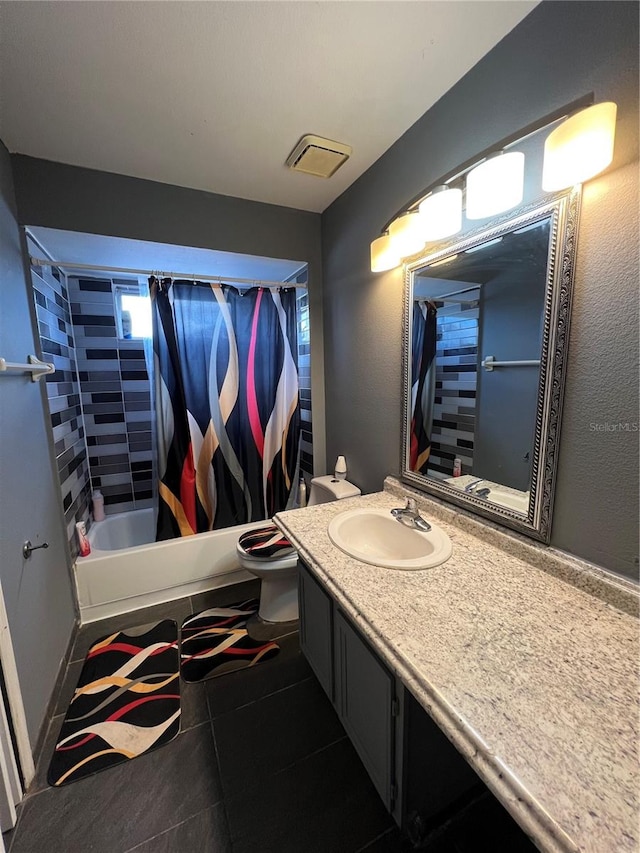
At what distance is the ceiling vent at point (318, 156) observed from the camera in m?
1.51

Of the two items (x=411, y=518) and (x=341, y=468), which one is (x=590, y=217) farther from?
(x=341, y=468)

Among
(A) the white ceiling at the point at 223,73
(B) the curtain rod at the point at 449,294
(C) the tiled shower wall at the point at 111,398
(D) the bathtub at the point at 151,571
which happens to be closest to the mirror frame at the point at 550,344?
(B) the curtain rod at the point at 449,294

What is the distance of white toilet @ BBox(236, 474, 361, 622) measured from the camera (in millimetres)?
1777

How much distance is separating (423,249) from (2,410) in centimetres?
175

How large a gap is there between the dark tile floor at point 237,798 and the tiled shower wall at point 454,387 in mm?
1118

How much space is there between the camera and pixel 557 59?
930 millimetres

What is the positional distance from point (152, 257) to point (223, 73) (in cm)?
119

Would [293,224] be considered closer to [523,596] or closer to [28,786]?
[523,596]

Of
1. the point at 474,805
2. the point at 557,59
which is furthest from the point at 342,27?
the point at 474,805

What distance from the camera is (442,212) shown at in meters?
1.18

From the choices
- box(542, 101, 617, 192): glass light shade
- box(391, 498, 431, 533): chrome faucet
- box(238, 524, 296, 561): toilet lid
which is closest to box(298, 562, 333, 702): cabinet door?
box(238, 524, 296, 561): toilet lid

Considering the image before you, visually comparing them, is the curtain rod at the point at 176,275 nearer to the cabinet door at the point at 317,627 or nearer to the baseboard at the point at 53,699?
the cabinet door at the point at 317,627

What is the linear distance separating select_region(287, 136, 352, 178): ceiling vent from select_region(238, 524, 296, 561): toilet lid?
176cm

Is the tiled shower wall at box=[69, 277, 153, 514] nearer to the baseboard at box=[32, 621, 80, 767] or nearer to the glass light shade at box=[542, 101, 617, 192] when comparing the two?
the baseboard at box=[32, 621, 80, 767]
